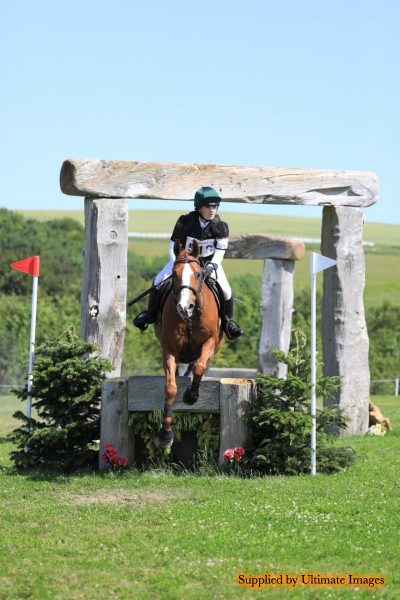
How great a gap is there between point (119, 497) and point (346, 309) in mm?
6267

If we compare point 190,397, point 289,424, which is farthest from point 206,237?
point 289,424

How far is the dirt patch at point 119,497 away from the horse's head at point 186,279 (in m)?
1.82

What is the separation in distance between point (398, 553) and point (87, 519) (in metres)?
2.90

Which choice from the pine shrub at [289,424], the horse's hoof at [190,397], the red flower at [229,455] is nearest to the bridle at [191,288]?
the horse's hoof at [190,397]

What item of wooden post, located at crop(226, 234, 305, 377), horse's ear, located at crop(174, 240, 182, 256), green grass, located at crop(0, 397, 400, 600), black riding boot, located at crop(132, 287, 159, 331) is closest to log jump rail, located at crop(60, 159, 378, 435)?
black riding boot, located at crop(132, 287, 159, 331)

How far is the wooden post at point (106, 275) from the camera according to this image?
593 inches

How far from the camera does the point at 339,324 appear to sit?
55.5 ft

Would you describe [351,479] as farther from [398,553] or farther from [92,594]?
[92,594]

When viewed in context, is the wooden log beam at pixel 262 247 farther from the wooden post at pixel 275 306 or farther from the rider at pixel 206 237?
the rider at pixel 206 237

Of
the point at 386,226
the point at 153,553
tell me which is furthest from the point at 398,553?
the point at 386,226

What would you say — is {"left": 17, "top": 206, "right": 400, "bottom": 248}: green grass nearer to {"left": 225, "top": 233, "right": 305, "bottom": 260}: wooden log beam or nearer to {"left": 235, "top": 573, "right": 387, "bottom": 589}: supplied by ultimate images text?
{"left": 225, "top": 233, "right": 305, "bottom": 260}: wooden log beam

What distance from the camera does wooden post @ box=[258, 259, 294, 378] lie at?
22.8 m

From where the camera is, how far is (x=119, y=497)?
11.7 meters

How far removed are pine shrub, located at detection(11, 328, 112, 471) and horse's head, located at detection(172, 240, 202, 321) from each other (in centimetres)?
→ 209
